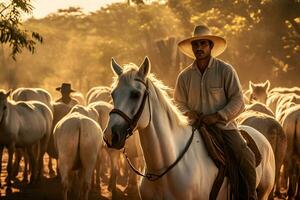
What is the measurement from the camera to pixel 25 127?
16234mm

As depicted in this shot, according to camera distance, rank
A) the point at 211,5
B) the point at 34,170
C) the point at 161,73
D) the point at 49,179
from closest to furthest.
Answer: the point at 34,170, the point at 49,179, the point at 161,73, the point at 211,5

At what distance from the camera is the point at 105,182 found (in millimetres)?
17641

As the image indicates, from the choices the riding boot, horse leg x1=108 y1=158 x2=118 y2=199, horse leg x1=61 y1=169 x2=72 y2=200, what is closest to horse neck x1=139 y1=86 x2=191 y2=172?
the riding boot

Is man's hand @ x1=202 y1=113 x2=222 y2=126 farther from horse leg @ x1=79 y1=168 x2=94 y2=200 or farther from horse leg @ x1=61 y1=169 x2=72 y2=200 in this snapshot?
horse leg @ x1=79 y1=168 x2=94 y2=200

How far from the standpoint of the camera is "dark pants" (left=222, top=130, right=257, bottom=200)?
6980 millimetres

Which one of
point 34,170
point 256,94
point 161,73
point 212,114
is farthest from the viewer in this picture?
point 161,73

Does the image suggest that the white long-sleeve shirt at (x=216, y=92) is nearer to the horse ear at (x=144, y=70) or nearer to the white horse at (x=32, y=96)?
the horse ear at (x=144, y=70)

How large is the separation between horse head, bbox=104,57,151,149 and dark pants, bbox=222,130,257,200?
4.11 ft

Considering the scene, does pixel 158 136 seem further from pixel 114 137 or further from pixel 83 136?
pixel 83 136

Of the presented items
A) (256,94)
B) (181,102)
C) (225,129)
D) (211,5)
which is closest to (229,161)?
(225,129)

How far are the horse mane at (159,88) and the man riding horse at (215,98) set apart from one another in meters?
0.38

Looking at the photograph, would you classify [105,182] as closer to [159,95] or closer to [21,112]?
[21,112]

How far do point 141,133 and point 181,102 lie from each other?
109cm

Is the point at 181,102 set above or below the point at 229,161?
above
